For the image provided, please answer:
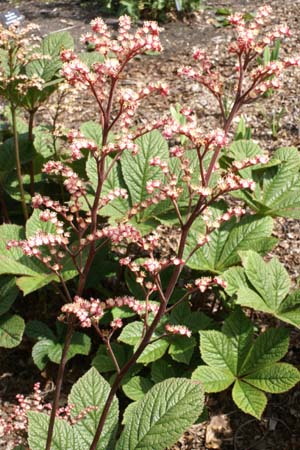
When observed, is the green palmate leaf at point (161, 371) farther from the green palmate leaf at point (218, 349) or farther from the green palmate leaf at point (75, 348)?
the green palmate leaf at point (75, 348)

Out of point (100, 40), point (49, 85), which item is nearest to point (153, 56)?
point (49, 85)

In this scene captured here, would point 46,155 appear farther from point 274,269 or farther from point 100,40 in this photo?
point 100,40

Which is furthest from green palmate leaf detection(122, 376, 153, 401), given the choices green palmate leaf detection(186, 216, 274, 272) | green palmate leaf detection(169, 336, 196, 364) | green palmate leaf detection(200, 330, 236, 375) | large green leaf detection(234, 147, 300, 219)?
large green leaf detection(234, 147, 300, 219)

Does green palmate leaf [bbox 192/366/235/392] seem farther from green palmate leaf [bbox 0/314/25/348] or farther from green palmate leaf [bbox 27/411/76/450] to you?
green palmate leaf [bbox 0/314/25/348]

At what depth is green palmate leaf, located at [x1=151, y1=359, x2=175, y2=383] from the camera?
95.0 inches

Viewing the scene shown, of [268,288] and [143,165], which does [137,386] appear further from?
[143,165]

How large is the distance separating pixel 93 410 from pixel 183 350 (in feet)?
1.71

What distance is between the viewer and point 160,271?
215 cm

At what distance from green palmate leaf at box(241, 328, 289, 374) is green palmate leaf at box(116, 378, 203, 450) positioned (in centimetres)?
65

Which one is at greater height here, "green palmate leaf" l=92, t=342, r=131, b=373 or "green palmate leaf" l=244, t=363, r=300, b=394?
"green palmate leaf" l=244, t=363, r=300, b=394

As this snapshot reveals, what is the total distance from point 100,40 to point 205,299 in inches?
64.8

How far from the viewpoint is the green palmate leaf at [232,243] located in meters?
2.58

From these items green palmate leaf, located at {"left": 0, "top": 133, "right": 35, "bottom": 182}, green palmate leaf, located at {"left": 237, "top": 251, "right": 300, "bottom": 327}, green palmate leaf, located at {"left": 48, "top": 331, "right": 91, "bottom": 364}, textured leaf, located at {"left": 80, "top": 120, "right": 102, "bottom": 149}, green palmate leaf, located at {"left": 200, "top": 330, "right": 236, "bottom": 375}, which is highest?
textured leaf, located at {"left": 80, "top": 120, "right": 102, "bottom": 149}

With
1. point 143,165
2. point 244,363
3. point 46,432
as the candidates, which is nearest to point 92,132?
point 143,165
